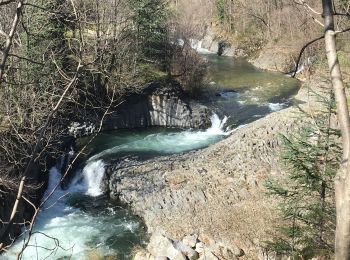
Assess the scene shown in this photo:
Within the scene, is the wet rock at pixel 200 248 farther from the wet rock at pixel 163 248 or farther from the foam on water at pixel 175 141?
the foam on water at pixel 175 141

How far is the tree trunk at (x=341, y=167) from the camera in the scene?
3588 millimetres

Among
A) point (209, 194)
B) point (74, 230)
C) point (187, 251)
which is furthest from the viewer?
point (209, 194)

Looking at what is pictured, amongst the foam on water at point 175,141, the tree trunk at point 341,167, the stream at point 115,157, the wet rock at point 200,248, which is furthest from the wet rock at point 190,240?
the tree trunk at point 341,167

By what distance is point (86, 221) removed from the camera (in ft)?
47.6

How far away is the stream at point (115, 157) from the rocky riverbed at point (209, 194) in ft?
2.61

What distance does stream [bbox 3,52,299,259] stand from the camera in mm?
12930

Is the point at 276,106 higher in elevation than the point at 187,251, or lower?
higher

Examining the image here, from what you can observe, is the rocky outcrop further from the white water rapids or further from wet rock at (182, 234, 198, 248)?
wet rock at (182, 234, 198, 248)

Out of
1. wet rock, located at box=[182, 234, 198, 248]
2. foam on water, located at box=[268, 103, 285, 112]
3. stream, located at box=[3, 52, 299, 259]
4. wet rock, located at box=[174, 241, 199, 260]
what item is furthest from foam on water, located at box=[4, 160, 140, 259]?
foam on water, located at box=[268, 103, 285, 112]

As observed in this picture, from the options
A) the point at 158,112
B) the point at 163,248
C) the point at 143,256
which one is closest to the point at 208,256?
the point at 163,248

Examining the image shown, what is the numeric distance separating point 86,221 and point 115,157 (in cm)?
434

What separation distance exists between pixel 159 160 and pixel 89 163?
312 centimetres

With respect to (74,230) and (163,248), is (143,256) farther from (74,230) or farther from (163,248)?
(74,230)

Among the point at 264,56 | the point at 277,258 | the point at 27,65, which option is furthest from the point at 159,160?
the point at 264,56
